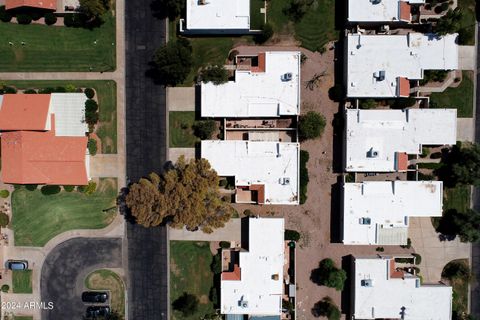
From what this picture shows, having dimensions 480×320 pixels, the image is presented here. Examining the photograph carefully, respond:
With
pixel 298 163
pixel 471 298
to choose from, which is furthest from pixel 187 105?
pixel 471 298

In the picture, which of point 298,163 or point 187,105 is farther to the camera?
point 187,105

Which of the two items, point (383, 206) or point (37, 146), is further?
point (37, 146)

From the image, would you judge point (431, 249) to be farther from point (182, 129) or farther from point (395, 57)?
point (182, 129)

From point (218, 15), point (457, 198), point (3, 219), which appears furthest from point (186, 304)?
point (457, 198)

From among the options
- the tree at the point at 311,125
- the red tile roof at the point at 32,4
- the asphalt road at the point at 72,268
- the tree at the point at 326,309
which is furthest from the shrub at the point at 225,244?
the red tile roof at the point at 32,4

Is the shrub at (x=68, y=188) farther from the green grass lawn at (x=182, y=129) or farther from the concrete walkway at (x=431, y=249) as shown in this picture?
the concrete walkway at (x=431, y=249)

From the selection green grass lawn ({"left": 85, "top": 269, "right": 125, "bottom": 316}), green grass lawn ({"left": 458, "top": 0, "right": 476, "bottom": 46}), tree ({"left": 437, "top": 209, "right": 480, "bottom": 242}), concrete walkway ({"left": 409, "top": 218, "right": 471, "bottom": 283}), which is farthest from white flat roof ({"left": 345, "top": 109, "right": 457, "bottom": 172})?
green grass lawn ({"left": 85, "top": 269, "right": 125, "bottom": 316})

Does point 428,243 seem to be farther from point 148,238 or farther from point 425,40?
point 148,238
